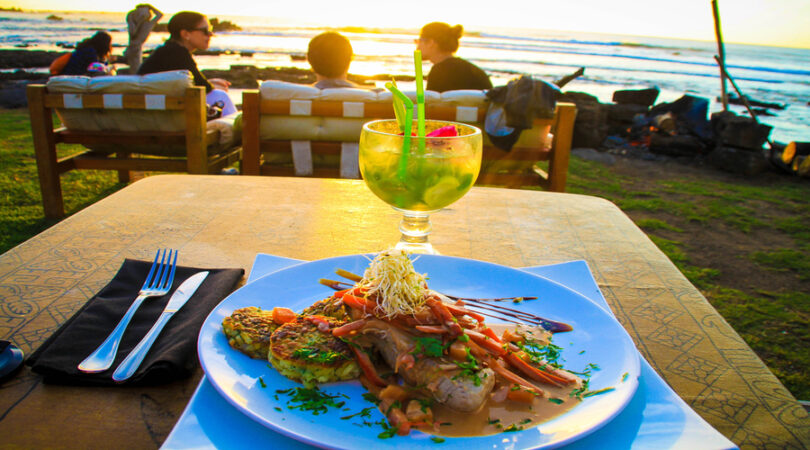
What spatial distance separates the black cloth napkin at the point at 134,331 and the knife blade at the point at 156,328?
12 mm

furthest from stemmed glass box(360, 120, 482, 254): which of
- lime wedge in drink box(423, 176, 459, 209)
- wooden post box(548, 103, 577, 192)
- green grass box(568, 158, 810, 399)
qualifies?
wooden post box(548, 103, 577, 192)

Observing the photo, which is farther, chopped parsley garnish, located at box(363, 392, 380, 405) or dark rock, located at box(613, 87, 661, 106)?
dark rock, located at box(613, 87, 661, 106)

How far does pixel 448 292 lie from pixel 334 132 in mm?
3774

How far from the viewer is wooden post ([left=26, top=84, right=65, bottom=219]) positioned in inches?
191

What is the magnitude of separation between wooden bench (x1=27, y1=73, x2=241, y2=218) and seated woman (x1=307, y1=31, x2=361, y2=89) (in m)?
1.24

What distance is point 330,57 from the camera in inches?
215

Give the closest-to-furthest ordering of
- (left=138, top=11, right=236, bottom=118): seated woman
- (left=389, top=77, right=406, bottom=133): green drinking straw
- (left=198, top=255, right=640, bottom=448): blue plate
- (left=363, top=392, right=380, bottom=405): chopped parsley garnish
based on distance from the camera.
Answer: (left=198, top=255, right=640, bottom=448): blue plate < (left=363, top=392, right=380, bottom=405): chopped parsley garnish < (left=389, top=77, right=406, bottom=133): green drinking straw < (left=138, top=11, right=236, bottom=118): seated woman

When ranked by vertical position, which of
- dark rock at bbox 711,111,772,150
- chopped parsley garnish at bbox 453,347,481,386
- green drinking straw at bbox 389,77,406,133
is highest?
green drinking straw at bbox 389,77,406,133

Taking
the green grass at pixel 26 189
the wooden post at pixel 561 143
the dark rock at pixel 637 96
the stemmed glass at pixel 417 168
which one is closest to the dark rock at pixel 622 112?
the dark rock at pixel 637 96

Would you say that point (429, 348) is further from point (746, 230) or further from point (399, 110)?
point (746, 230)

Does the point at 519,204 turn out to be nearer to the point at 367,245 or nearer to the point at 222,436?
the point at 367,245

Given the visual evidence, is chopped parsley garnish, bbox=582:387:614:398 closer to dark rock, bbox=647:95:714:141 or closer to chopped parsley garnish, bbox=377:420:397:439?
chopped parsley garnish, bbox=377:420:397:439

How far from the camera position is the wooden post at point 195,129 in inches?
191

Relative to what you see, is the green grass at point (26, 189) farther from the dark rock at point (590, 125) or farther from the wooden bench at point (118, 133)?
the dark rock at point (590, 125)
